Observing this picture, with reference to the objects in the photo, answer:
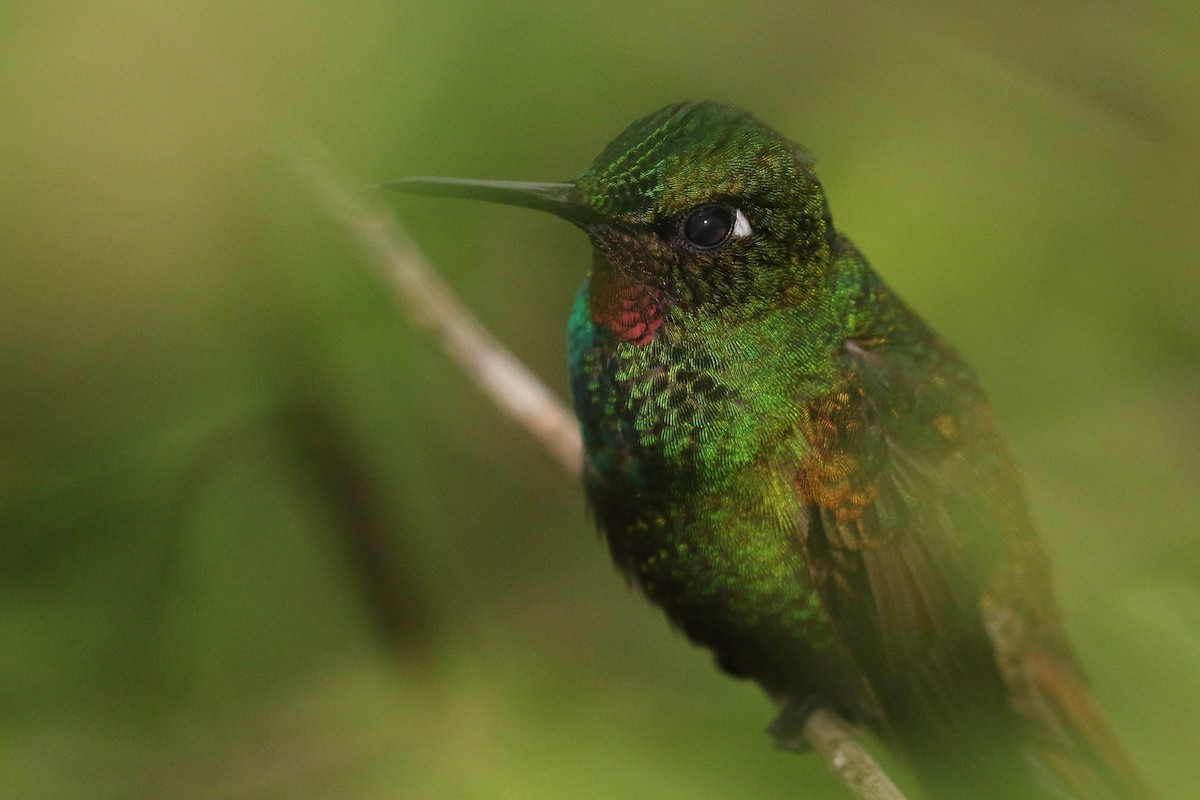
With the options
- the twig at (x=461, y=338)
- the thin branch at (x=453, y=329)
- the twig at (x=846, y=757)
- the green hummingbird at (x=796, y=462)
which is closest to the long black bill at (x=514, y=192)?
the green hummingbird at (x=796, y=462)

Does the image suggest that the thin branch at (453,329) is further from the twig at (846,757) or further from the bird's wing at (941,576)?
the twig at (846,757)

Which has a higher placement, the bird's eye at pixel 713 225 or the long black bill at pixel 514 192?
the long black bill at pixel 514 192

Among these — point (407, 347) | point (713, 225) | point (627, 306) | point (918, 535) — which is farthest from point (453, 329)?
point (918, 535)

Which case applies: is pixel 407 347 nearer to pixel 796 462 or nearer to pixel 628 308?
pixel 628 308

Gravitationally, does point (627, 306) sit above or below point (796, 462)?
above

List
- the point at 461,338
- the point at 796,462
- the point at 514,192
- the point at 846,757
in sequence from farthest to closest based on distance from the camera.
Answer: the point at 461,338 → the point at 796,462 → the point at 846,757 → the point at 514,192

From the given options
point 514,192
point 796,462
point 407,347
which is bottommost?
point 796,462

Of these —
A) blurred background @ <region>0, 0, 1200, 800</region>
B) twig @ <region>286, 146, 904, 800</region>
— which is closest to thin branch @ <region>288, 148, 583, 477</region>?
twig @ <region>286, 146, 904, 800</region>
